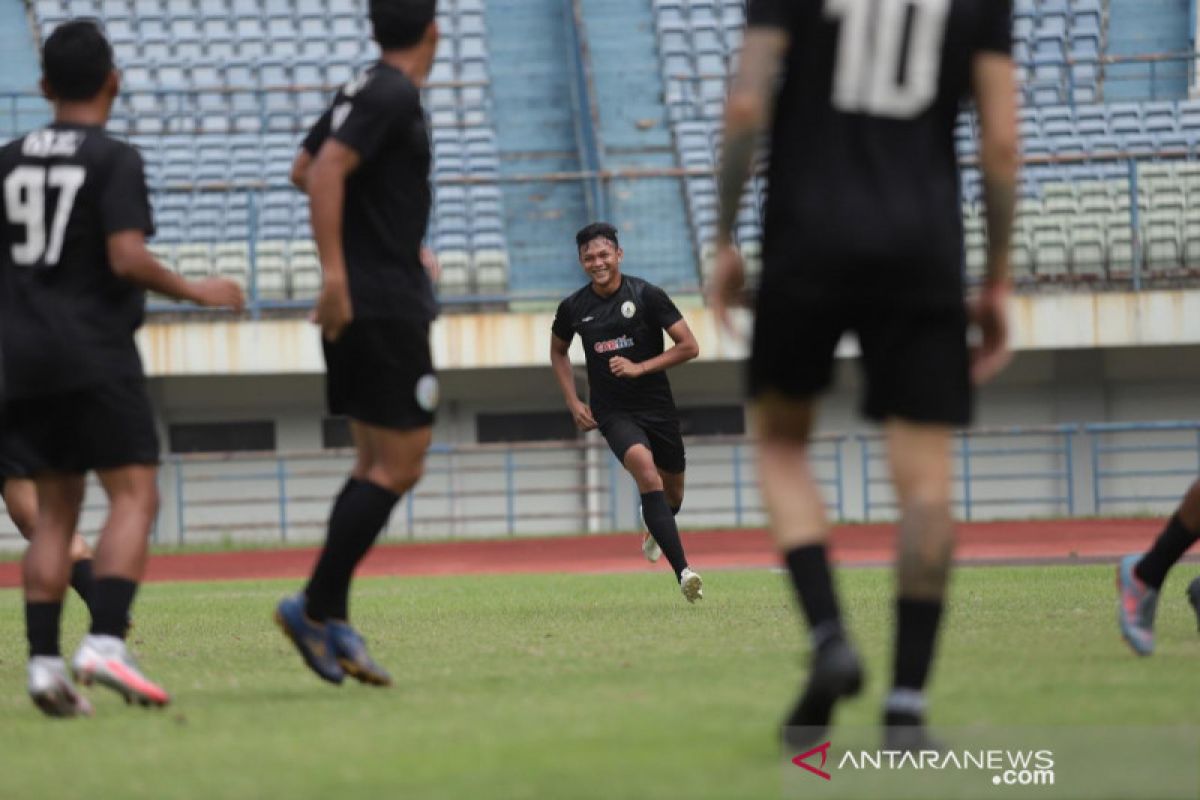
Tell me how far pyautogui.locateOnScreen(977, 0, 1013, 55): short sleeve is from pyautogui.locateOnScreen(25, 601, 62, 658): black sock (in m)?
3.24

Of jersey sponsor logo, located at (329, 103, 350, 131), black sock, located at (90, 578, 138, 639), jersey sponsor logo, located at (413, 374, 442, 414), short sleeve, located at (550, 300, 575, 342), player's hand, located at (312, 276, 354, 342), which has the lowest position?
short sleeve, located at (550, 300, 575, 342)

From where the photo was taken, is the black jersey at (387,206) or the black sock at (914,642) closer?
the black sock at (914,642)

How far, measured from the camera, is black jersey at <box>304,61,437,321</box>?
20.1ft

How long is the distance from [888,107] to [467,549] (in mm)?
18921

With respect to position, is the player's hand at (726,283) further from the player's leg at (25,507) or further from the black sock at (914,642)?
the player's leg at (25,507)

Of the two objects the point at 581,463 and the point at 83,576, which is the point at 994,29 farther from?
the point at 581,463

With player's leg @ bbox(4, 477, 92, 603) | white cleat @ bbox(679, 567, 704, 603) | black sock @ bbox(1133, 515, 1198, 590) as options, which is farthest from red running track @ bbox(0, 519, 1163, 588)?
black sock @ bbox(1133, 515, 1198, 590)

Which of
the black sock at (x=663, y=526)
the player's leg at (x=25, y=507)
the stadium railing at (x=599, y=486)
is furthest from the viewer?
the stadium railing at (x=599, y=486)

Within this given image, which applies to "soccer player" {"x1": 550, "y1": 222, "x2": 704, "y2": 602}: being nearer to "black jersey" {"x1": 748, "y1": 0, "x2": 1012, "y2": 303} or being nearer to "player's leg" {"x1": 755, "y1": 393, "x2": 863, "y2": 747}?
"player's leg" {"x1": 755, "y1": 393, "x2": 863, "y2": 747}

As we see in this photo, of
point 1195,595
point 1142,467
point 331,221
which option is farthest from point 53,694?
point 1142,467

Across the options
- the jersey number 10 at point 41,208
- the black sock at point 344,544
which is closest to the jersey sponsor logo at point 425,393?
the black sock at point 344,544

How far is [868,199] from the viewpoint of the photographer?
432 cm

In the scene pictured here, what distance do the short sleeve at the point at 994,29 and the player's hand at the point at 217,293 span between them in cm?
255

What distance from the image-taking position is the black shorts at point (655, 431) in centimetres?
1175
